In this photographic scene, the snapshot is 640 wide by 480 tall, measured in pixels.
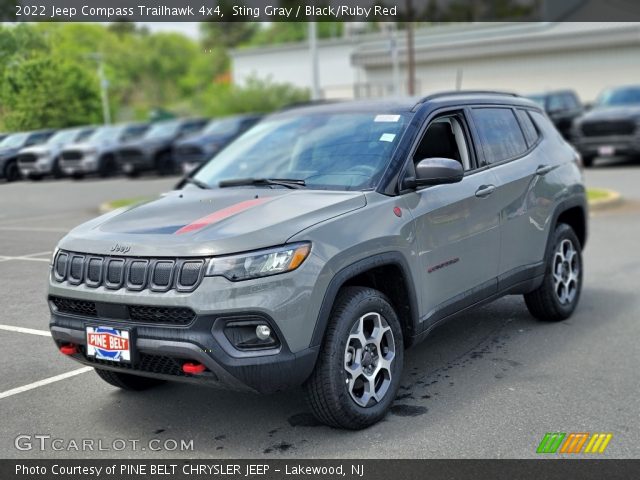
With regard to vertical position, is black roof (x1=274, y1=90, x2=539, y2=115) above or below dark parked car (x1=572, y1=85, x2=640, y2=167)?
above

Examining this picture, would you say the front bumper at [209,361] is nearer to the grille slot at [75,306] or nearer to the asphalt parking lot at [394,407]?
the grille slot at [75,306]

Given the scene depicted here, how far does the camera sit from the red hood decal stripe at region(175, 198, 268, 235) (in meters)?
4.19

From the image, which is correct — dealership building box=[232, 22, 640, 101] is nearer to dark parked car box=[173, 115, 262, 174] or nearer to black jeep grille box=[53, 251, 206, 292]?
dark parked car box=[173, 115, 262, 174]

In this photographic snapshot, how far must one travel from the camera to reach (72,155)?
7965mm

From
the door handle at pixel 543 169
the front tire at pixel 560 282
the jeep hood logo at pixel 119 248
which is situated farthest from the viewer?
the front tire at pixel 560 282

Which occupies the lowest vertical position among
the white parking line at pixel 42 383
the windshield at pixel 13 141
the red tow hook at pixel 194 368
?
the white parking line at pixel 42 383

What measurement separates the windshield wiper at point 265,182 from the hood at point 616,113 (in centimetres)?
1593

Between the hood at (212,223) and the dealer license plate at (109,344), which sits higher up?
the hood at (212,223)

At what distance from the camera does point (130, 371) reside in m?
4.16

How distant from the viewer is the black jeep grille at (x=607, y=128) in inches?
755

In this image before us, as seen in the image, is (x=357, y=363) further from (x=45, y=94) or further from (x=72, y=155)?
(x=72, y=155)

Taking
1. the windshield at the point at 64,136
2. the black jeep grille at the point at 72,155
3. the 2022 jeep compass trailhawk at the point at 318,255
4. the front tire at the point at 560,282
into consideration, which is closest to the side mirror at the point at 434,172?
the 2022 jeep compass trailhawk at the point at 318,255

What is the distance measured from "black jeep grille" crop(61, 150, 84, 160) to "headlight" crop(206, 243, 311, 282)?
371 cm

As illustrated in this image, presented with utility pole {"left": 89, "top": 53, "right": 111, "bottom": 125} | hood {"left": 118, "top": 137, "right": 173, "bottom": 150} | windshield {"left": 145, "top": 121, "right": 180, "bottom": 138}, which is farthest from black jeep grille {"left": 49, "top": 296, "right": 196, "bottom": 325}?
windshield {"left": 145, "top": 121, "right": 180, "bottom": 138}
